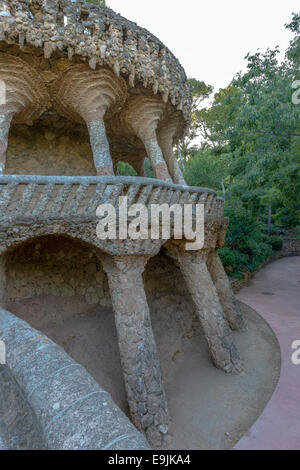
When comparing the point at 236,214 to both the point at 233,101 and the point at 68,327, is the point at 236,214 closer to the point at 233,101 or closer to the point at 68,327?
the point at 233,101

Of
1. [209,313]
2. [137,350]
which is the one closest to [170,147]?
[209,313]

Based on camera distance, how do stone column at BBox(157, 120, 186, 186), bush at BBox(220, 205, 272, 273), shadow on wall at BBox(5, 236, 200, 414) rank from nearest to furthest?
shadow on wall at BBox(5, 236, 200, 414)
stone column at BBox(157, 120, 186, 186)
bush at BBox(220, 205, 272, 273)

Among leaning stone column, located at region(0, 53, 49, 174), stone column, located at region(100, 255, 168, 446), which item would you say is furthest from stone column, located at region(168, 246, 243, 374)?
leaning stone column, located at region(0, 53, 49, 174)

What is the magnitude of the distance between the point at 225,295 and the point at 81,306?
3.69m

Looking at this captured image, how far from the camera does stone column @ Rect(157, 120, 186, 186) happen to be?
7.88 meters

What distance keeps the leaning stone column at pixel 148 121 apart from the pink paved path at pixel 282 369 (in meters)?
4.90

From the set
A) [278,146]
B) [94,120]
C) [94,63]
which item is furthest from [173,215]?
[278,146]

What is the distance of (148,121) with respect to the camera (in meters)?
6.86

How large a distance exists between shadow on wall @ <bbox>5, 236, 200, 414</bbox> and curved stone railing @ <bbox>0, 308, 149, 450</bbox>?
3027 mm

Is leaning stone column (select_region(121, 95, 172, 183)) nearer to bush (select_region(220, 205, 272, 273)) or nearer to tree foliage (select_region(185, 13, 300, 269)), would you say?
tree foliage (select_region(185, 13, 300, 269))

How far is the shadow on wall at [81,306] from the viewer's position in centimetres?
488

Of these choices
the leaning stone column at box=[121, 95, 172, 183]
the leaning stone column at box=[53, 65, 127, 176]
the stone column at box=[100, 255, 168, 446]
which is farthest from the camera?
the leaning stone column at box=[121, 95, 172, 183]

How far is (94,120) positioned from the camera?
18.8 feet

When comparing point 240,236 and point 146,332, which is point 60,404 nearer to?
point 146,332
